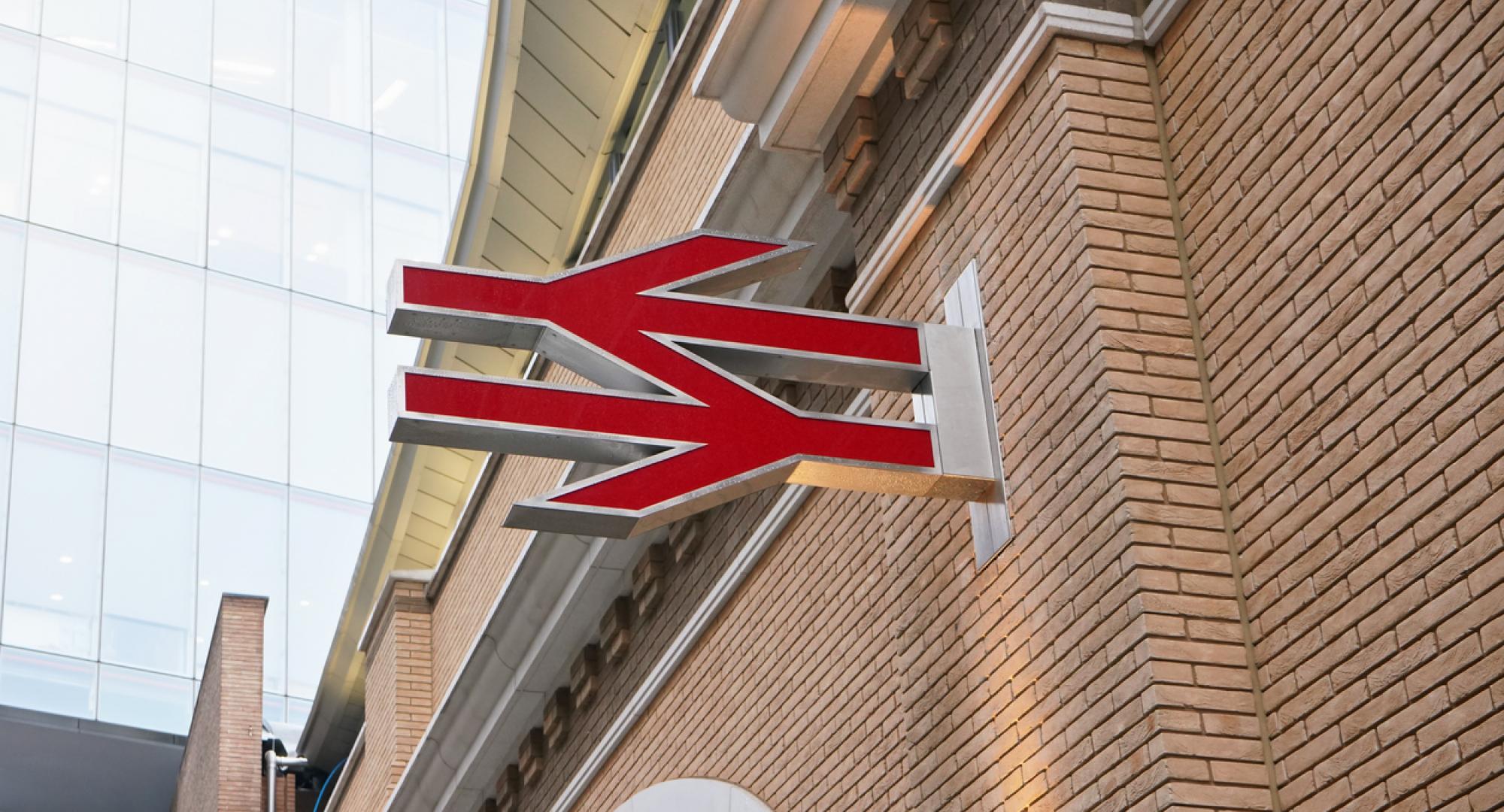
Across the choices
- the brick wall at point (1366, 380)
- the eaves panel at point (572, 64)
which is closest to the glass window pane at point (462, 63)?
the eaves panel at point (572, 64)

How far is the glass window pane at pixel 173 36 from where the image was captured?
38.1 metres

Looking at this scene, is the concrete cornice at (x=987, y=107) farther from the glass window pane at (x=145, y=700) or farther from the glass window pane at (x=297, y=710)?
the glass window pane at (x=297, y=710)

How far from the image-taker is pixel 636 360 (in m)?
6.15

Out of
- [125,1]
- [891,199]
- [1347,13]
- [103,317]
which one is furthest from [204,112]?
[1347,13]

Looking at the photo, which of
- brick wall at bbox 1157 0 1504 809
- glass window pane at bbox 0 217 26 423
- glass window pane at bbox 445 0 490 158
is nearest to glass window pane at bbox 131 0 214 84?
glass window pane at bbox 0 217 26 423

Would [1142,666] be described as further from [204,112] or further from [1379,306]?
[204,112]

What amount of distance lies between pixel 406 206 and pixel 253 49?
15.7 ft

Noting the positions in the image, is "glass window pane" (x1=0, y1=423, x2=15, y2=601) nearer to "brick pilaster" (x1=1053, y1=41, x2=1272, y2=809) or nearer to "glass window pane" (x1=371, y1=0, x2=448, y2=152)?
"glass window pane" (x1=371, y1=0, x2=448, y2=152)

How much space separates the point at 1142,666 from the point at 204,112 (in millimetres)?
36625

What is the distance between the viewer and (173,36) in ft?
127

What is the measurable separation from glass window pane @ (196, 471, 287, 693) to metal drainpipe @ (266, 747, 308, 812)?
12.0 meters

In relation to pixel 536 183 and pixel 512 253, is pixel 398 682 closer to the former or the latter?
pixel 512 253

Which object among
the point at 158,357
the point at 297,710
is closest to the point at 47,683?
the point at 297,710

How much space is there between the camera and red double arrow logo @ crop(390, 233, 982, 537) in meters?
5.85
